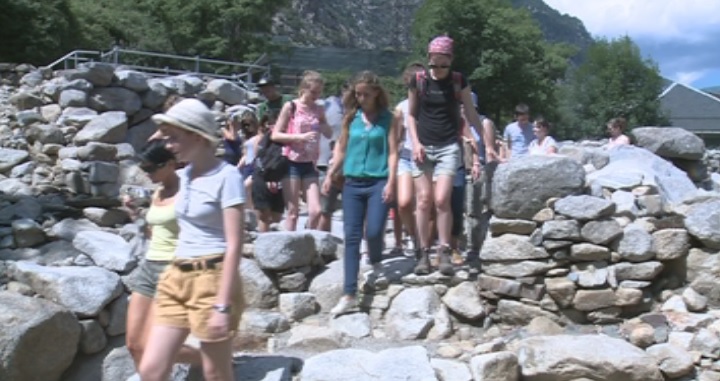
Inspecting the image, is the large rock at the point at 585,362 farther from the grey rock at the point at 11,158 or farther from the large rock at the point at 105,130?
the grey rock at the point at 11,158

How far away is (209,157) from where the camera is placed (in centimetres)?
359

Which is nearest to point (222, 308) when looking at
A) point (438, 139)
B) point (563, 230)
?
point (438, 139)

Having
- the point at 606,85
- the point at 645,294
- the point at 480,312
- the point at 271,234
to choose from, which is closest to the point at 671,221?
the point at 645,294

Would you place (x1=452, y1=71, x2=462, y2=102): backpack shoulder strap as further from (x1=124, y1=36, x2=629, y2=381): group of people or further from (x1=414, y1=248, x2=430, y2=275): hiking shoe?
(x1=414, y1=248, x2=430, y2=275): hiking shoe

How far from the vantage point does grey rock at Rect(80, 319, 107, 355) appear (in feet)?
17.7

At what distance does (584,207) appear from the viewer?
587cm

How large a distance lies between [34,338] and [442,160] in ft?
10.0

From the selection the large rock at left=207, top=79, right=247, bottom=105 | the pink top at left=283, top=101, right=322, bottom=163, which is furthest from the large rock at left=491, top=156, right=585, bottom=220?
the large rock at left=207, top=79, right=247, bottom=105

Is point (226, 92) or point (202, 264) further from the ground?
point (226, 92)

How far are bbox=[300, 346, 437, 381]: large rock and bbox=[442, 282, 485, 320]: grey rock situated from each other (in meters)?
0.97

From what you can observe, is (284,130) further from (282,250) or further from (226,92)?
(226,92)

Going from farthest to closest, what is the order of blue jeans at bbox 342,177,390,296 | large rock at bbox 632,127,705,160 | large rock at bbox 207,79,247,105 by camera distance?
large rock at bbox 207,79,247,105, large rock at bbox 632,127,705,160, blue jeans at bbox 342,177,390,296

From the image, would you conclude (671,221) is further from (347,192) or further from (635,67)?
(635,67)

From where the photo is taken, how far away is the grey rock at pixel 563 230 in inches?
230
